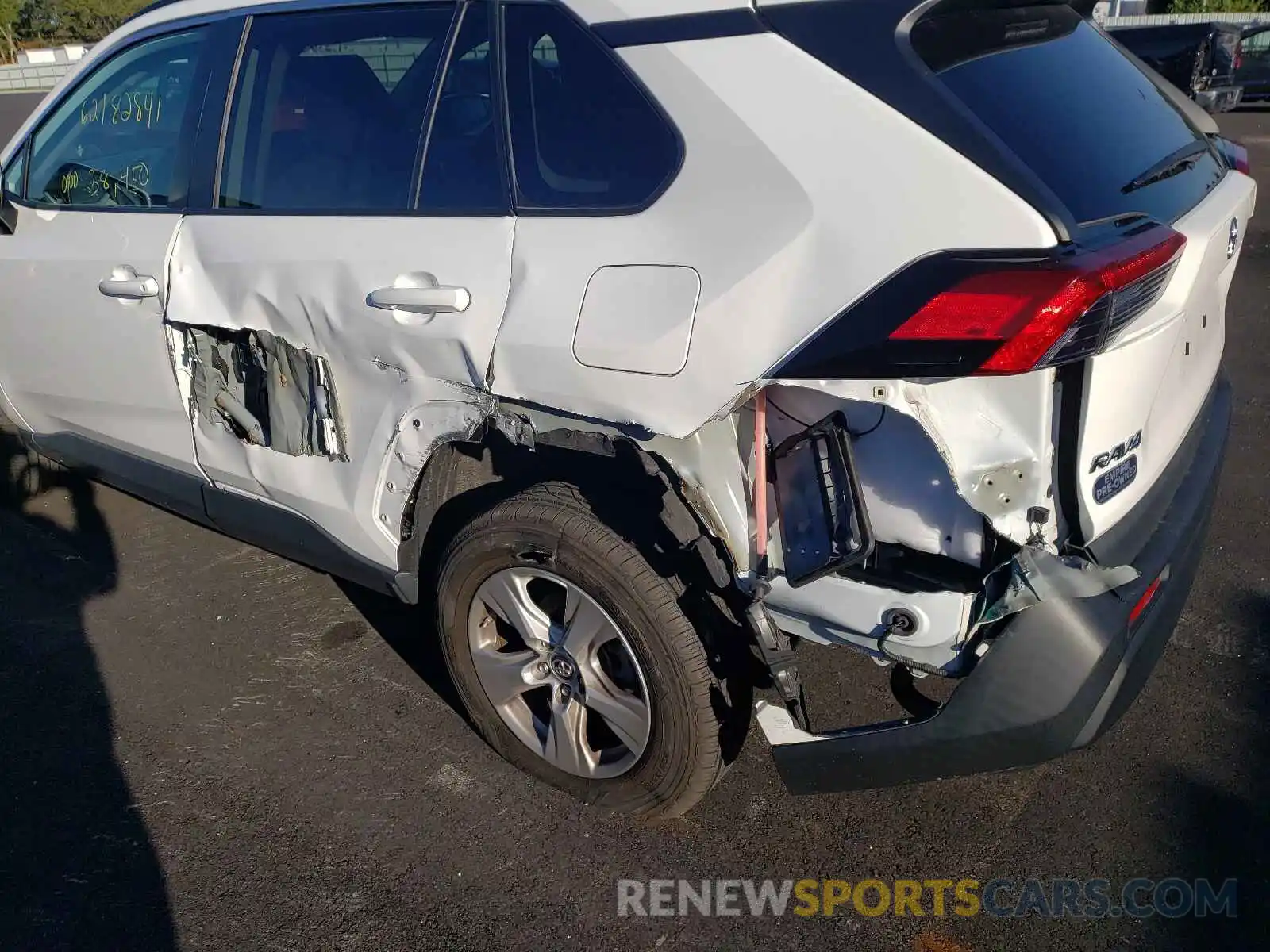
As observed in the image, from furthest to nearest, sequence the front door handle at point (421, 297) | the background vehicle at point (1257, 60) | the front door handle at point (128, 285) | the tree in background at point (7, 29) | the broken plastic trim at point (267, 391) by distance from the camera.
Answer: the tree in background at point (7, 29)
the background vehicle at point (1257, 60)
the front door handle at point (128, 285)
the broken plastic trim at point (267, 391)
the front door handle at point (421, 297)

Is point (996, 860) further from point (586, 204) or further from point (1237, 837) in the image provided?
point (586, 204)

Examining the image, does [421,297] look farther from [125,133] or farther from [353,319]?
[125,133]

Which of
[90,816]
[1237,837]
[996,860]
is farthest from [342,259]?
[1237,837]

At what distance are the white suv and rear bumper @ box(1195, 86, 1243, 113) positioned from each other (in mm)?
630

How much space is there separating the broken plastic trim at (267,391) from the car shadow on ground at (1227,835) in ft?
7.70

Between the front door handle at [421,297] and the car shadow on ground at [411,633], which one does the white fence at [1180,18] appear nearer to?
the car shadow on ground at [411,633]

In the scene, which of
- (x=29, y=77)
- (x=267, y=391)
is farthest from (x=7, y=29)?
(x=267, y=391)

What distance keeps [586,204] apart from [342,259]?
0.72 m

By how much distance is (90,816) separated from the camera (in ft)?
9.41

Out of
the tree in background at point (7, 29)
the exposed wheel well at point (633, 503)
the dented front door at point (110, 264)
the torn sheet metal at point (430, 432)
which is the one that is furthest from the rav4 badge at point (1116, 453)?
the tree in background at point (7, 29)

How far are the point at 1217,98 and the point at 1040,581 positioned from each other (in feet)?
8.23

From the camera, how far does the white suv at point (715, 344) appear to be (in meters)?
2.01

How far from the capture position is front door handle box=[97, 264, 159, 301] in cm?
321

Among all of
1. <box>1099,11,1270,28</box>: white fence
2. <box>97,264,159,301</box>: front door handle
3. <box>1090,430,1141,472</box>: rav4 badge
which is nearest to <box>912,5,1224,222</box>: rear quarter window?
<box>1090,430,1141,472</box>: rav4 badge
